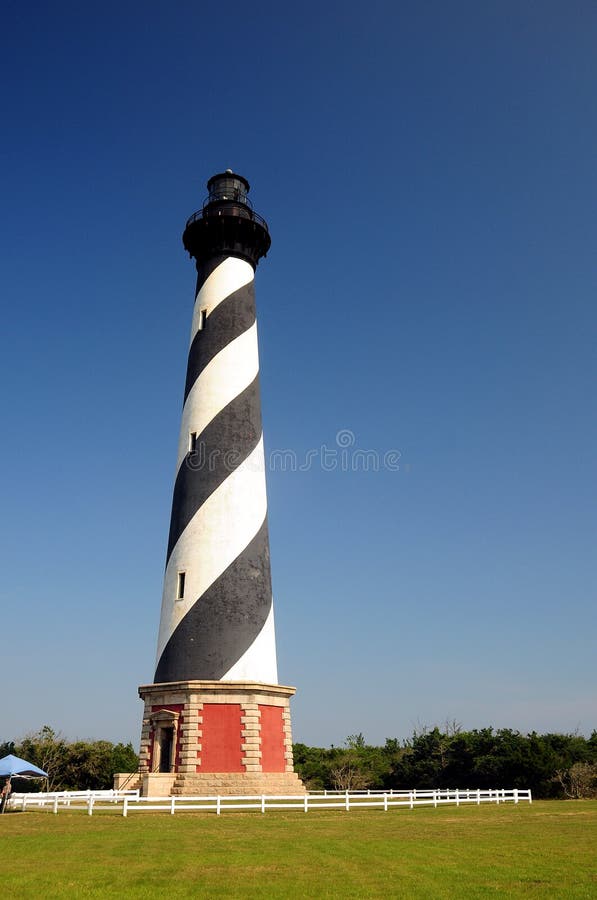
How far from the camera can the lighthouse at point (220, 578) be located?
2497 cm

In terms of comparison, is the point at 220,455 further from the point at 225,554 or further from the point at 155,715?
the point at 155,715

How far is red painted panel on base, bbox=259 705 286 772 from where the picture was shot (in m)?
25.6

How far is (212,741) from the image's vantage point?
81.7 ft

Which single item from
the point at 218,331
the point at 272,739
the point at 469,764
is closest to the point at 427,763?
the point at 469,764

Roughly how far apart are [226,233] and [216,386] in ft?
24.0

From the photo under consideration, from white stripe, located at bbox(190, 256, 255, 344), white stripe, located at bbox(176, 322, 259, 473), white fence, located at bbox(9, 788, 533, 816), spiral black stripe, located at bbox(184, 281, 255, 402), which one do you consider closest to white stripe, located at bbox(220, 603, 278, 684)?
white fence, located at bbox(9, 788, 533, 816)

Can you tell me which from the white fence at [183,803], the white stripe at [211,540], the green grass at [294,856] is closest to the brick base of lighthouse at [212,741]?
the white fence at [183,803]

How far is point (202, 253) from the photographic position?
33.1 meters

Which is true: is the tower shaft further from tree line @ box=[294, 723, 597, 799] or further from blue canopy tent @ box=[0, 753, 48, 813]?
tree line @ box=[294, 723, 597, 799]

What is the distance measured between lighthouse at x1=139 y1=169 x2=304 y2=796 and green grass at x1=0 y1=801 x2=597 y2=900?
4.45 metres

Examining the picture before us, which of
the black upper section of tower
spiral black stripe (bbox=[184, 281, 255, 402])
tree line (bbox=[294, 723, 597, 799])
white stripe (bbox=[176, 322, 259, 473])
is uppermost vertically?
the black upper section of tower

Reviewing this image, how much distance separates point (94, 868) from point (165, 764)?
15.0 m

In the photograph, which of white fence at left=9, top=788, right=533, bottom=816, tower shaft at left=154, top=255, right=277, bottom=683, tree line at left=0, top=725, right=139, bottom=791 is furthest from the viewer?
tree line at left=0, top=725, right=139, bottom=791

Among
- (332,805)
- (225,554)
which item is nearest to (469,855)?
(332,805)
